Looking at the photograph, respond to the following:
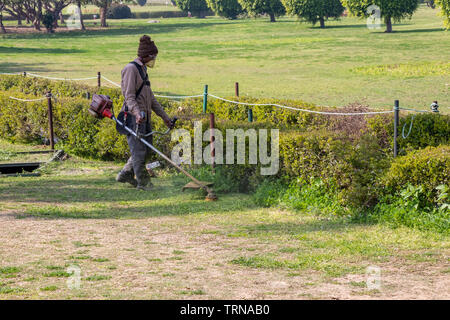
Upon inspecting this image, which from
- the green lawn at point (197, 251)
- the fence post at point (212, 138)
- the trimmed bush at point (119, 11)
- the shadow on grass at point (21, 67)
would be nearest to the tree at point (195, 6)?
the trimmed bush at point (119, 11)

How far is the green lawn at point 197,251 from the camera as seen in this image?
18.4 ft

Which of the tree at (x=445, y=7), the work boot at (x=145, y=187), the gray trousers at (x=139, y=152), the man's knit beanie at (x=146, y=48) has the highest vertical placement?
the tree at (x=445, y=7)

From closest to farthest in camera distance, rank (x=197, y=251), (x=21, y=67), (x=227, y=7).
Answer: (x=197, y=251)
(x=21, y=67)
(x=227, y=7)

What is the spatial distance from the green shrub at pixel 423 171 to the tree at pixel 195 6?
A: 97.4 metres

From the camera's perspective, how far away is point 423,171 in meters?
7.80

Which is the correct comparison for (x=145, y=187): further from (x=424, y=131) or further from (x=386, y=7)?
(x=386, y=7)

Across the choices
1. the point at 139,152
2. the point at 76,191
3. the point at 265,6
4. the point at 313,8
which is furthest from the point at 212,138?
the point at 265,6

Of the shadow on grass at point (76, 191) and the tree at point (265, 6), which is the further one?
the tree at point (265, 6)

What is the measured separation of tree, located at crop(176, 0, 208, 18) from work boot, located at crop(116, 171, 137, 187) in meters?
94.7

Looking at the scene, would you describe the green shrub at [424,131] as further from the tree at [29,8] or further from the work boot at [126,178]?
the tree at [29,8]

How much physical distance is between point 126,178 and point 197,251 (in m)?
3.97

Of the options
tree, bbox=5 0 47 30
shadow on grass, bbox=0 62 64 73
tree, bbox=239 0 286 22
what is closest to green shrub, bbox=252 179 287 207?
shadow on grass, bbox=0 62 64 73

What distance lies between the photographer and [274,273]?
6.15 m

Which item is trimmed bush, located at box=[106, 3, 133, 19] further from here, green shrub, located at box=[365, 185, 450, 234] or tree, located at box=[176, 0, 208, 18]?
green shrub, located at box=[365, 185, 450, 234]
